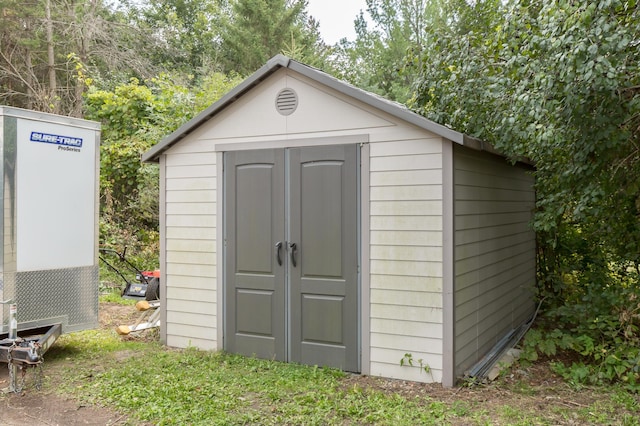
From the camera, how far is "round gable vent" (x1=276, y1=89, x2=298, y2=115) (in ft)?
17.4

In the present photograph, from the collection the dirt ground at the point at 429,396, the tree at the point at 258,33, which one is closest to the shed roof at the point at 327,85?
the dirt ground at the point at 429,396

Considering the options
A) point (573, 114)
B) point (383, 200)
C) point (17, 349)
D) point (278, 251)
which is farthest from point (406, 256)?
point (17, 349)

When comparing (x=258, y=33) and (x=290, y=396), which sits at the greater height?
(x=258, y=33)

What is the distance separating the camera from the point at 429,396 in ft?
14.6

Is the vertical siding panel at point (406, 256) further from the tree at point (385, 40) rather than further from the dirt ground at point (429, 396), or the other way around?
the tree at point (385, 40)

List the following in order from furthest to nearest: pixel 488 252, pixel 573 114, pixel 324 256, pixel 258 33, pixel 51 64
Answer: pixel 258 33
pixel 51 64
pixel 488 252
pixel 324 256
pixel 573 114

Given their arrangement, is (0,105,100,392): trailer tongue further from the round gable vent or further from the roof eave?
the round gable vent

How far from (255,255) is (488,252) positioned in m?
2.41

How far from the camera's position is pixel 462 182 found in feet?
16.2

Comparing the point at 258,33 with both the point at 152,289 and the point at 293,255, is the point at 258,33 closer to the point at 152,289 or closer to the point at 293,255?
the point at 152,289

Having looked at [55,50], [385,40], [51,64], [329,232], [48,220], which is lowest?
[329,232]

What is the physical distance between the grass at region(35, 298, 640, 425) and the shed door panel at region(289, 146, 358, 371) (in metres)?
0.25

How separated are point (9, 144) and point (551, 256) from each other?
6968 millimetres

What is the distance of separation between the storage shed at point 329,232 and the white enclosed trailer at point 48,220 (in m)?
0.75
